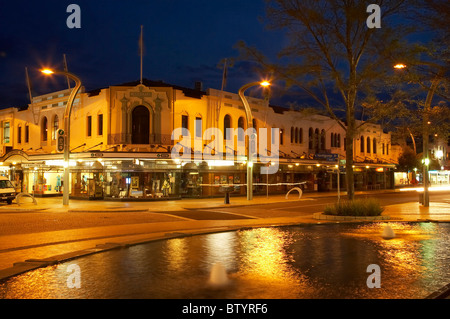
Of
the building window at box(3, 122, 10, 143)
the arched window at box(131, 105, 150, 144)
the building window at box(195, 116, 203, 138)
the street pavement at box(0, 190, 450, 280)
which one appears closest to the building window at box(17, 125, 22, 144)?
the building window at box(3, 122, 10, 143)

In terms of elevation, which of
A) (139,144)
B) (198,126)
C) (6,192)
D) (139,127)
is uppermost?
(198,126)

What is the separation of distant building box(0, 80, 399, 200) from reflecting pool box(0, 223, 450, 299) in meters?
14.5

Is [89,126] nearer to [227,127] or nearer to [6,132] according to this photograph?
[227,127]

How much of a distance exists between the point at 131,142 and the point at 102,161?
7.80 feet

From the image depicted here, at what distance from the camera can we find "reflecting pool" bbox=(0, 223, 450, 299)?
705cm

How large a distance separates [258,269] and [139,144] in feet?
77.8

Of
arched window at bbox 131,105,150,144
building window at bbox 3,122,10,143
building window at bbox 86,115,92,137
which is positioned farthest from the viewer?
building window at bbox 3,122,10,143

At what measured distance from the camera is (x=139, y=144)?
31.2 m

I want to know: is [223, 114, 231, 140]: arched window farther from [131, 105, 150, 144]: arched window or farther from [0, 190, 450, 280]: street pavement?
[0, 190, 450, 280]: street pavement

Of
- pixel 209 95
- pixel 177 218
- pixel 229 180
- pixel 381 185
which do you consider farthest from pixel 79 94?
pixel 381 185

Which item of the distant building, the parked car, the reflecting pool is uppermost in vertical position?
the distant building

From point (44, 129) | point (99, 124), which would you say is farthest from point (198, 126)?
point (44, 129)

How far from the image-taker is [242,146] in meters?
36.6

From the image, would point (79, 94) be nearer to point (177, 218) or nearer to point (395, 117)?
point (177, 218)
